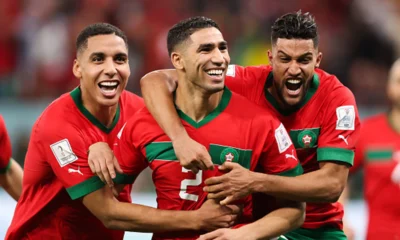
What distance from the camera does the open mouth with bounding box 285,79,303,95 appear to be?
4.18m

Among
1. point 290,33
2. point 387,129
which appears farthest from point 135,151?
point 387,129

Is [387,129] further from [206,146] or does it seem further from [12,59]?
[12,59]

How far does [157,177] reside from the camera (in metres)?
3.96

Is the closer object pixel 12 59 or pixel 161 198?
pixel 161 198

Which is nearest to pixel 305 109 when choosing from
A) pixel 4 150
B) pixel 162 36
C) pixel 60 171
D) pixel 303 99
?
pixel 303 99

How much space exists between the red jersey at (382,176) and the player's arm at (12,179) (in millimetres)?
1992

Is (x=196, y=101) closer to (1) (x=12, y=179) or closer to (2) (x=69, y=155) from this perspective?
(2) (x=69, y=155)

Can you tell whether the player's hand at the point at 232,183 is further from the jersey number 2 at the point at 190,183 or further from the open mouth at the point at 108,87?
the open mouth at the point at 108,87

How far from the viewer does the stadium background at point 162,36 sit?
8992mm

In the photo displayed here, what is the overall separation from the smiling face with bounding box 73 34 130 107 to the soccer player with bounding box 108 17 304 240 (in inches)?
15.9

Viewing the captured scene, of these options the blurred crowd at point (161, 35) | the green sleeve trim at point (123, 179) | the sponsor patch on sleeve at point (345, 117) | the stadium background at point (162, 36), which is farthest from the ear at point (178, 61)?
the blurred crowd at point (161, 35)

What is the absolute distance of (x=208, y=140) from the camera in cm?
390

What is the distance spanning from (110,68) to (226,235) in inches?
44.2

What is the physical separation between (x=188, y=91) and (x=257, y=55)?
5.23 meters
